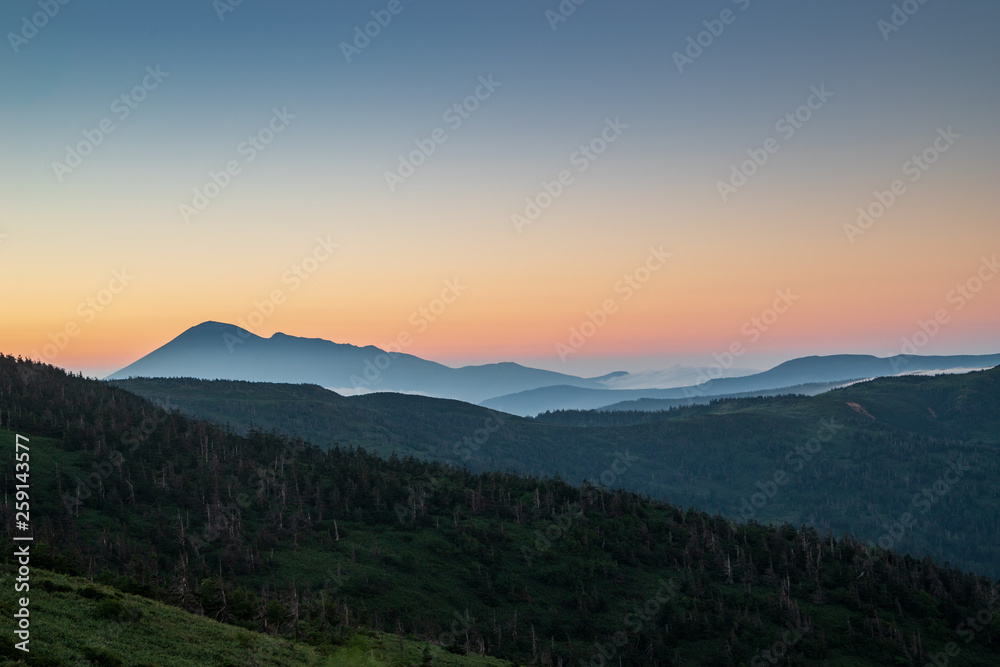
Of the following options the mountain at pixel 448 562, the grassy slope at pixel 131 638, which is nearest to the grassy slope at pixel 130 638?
the grassy slope at pixel 131 638

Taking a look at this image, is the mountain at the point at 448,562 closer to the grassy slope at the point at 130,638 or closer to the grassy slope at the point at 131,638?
the grassy slope at the point at 131,638

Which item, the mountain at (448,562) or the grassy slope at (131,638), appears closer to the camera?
→ the grassy slope at (131,638)

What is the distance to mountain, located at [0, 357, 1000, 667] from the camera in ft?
281

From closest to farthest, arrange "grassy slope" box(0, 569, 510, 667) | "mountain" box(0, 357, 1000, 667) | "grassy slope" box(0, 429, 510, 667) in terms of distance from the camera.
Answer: "grassy slope" box(0, 569, 510, 667)
"grassy slope" box(0, 429, 510, 667)
"mountain" box(0, 357, 1000, 667)

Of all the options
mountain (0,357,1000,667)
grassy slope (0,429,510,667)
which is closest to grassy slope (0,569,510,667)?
grassy slope (0,429,510,667)

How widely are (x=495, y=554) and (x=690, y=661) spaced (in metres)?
37.4

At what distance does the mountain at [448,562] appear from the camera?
85.7 m

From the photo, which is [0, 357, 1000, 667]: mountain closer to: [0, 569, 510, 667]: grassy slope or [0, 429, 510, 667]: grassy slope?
[0, 429, 510, 667]: grassy slope

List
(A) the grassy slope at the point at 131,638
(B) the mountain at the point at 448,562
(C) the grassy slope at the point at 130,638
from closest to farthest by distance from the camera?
1. (C) the grassy slope at the point at 130,638
2. (A) the grassy slope at the point at 131,638
3. (B) the mountain at the point at 448,562

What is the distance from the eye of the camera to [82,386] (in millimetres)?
170625

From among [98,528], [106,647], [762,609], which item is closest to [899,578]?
[762,609]

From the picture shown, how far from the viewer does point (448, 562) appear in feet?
369

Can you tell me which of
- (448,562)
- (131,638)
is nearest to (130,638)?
(131,638)

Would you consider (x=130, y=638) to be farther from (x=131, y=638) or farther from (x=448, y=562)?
(x=448, y=562)
